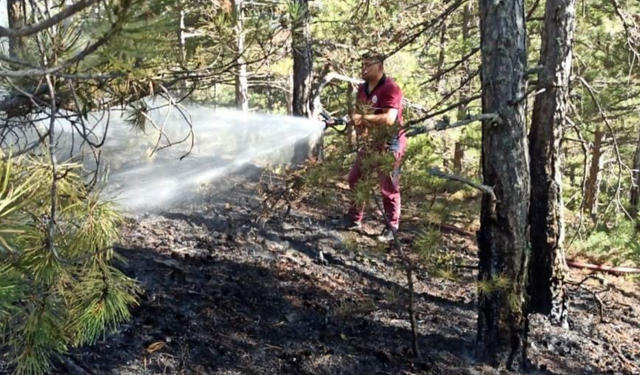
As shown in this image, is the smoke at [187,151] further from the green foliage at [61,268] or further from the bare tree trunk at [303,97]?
the green foliage at [61,268]

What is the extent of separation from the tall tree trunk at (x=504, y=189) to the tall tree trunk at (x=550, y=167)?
2.47 feet

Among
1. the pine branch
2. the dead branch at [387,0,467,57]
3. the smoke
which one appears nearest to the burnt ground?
the smoke

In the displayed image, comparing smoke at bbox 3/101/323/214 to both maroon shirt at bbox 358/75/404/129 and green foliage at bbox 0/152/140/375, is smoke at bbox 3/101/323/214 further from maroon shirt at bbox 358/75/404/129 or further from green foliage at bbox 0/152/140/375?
green foliage at bbox 0/152/140/375

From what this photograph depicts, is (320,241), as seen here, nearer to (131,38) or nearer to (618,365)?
(618,365)

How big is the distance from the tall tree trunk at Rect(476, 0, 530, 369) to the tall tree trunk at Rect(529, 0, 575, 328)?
2.47 feet

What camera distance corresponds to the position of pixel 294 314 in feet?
14.6

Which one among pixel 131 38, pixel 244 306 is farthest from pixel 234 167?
pixel 131 38

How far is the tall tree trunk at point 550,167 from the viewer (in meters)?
4.45

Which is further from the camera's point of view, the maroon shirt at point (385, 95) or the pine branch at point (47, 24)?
the maroon shirt at point (385, 95)

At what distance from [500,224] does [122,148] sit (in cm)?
827

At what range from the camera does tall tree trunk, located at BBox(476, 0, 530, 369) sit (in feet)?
11.7

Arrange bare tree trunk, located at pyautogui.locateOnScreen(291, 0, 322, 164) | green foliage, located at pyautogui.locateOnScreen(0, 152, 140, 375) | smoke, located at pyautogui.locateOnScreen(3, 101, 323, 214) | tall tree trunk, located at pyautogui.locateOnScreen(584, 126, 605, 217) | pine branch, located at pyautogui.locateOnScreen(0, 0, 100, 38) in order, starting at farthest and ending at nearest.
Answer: tall tree trunk, located at pyautogui.locateOnScreen(584, 126, 605, 217) < bare tree trunk, located at pyautogui.locateOnScreen(291, 0, 322, 164) < smoke, located at pyautogui.locateOnScreen(3, 101, 323, 214) < green foliage, located at pyautogui.locateOnScreen(0, 152, 140, 375) < pine branch, located at pyautogui.locateOnScreen(0, 0, 100, 38)

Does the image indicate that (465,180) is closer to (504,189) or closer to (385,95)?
(504,189)

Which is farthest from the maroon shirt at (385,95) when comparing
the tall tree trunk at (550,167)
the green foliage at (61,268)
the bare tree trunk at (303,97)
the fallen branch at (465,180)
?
the bare tree trunk at (303,97)
